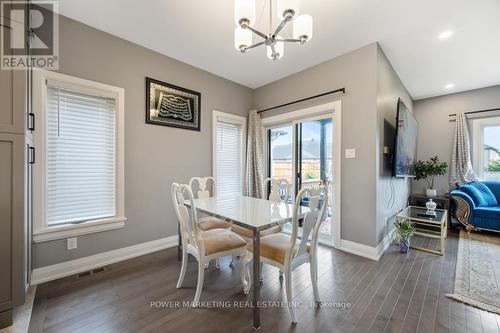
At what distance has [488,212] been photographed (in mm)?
3424

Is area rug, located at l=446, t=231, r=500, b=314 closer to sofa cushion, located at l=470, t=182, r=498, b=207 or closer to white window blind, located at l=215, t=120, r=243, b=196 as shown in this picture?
sofa cushion, located at l=470, t=182, r=498, b=207

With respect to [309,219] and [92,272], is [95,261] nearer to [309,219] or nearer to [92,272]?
[92,272]

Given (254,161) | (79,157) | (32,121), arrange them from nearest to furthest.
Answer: (32,121) → (79,157) → (254,161)

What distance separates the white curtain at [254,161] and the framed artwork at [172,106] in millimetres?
1074

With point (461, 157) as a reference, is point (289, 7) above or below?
above

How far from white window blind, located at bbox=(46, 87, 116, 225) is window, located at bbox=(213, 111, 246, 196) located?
156 centimetres

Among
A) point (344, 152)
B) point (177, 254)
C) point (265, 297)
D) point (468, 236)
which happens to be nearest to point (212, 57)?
point (344, 152)

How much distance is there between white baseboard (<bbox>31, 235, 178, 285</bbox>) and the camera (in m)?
2.06

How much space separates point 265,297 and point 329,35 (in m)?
2.96

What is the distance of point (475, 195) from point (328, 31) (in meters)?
3.97

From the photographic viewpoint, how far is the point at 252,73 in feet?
11.6

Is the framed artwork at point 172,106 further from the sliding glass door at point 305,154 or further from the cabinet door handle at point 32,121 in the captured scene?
the sliding glass door at point 305,154

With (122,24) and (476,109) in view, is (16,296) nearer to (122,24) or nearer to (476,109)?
(122,24)
